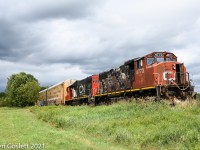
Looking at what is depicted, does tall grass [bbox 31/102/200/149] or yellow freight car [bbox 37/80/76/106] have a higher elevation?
yellow freight car [bbox 37/80/76/106]

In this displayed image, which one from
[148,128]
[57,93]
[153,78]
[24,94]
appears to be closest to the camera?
[148,128]

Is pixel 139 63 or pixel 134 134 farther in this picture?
pixel 139 63

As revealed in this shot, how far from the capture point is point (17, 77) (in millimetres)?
86000

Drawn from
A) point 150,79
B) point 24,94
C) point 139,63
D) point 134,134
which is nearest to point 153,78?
point 150,79

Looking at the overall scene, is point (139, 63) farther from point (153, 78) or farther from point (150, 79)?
point (153, 78)

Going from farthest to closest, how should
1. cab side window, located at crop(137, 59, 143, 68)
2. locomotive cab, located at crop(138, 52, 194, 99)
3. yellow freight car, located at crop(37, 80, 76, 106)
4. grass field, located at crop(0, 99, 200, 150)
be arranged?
yellow freight car, located at crop(37, 80, 76, 106) → cab side window, located at crop(137, 59, 143, 68) → locomotive cab, located at crop(138, 52, 194, 99) → grass field, located at crop(0, 99, 200, 150)

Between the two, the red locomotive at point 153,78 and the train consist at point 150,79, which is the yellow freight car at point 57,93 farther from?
the red locomotive at point 153,78

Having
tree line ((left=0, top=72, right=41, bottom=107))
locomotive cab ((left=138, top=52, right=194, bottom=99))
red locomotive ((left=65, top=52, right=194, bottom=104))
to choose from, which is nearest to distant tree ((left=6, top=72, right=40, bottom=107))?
tree line ((left=0, top=72, right=41, bottom=107))

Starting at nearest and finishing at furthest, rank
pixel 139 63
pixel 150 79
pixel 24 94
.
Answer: pixel 150 79, pixel 139 63, pixel 24 94

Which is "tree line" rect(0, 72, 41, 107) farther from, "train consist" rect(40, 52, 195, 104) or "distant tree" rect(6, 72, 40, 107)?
"train consist" rect(40, 52, 195, 104)

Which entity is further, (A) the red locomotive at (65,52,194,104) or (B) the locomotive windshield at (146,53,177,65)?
(B) the locomotive windshield at (146,53,177,65)

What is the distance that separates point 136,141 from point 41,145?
3653mm

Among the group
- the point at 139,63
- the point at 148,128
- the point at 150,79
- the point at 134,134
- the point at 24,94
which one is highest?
the point at 139,63

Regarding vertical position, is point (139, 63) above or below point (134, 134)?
above
